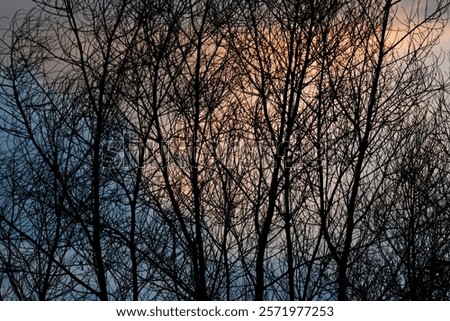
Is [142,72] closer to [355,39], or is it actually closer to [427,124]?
[355,39]

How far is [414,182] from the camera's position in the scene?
Result: 416 inches

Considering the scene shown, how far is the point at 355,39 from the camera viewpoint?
7.75 m

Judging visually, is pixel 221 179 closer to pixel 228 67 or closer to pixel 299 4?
pixel 228 67

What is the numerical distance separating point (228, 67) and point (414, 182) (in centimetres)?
418

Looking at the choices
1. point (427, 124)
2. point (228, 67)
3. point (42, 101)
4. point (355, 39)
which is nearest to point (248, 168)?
point (228, 67)

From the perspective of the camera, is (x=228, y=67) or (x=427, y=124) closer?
(x=228, y=67)

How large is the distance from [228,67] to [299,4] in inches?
41.5

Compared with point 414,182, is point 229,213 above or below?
below
